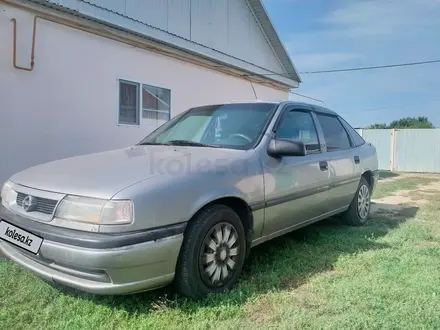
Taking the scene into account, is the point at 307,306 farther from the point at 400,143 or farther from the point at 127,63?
the point at 400,143

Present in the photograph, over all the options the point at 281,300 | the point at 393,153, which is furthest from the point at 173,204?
the point at 393,153

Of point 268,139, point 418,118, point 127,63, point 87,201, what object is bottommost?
point 87,201

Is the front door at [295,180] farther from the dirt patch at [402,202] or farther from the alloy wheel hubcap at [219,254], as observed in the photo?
the dirt patch at [402,202]

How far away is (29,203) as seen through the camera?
8.67 feet

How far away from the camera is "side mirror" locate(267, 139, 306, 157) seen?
3.29 meters

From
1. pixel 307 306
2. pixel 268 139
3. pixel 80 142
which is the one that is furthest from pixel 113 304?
pixel 80 142

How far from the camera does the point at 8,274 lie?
3.21 metres

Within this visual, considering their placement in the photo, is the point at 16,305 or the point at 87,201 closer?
the point at 87,201

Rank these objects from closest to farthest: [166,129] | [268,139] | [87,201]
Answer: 1. [87,201]
2. [268,139]
3. [166,129]

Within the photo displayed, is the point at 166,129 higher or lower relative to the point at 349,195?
higher

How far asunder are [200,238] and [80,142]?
4469mm

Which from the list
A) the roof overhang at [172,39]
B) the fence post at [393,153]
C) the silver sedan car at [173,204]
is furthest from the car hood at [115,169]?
the fence post at [393,153]

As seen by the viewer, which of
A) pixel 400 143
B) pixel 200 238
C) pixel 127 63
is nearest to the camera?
pixel 200 238

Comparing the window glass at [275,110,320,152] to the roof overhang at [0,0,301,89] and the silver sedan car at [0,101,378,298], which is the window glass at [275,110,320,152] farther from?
the roof overhang at [0,0,301,89]
